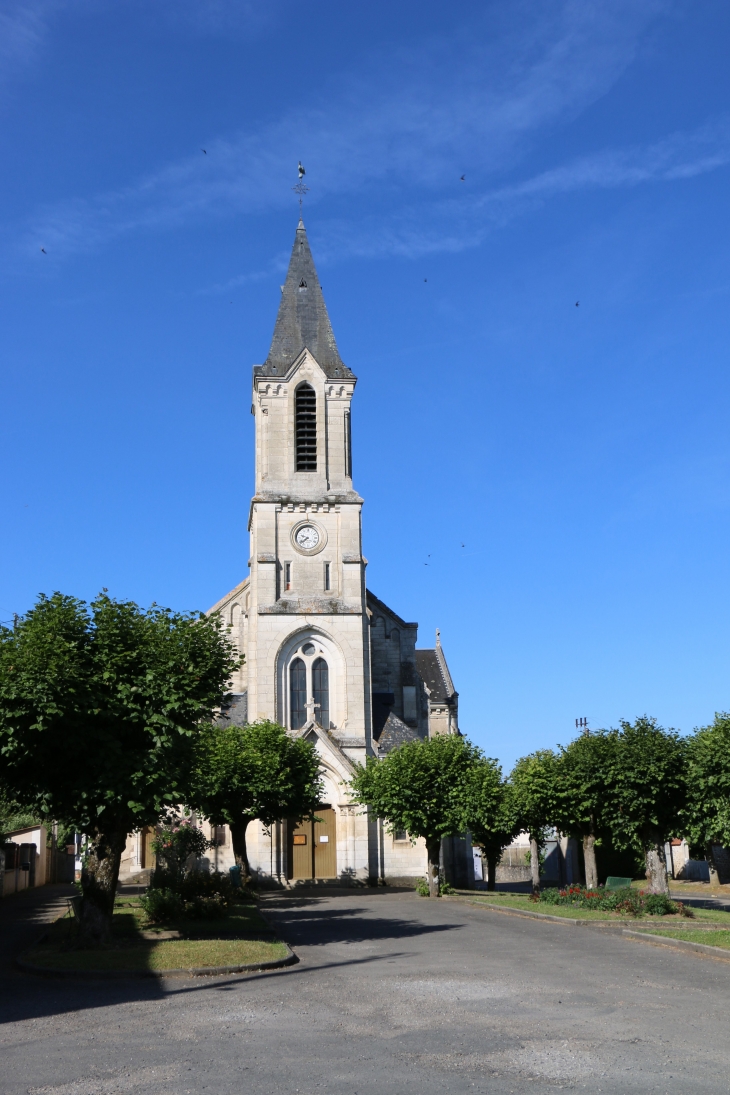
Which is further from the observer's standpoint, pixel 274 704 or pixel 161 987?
pixel 274 704

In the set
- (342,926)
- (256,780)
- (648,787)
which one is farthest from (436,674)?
(342,926)

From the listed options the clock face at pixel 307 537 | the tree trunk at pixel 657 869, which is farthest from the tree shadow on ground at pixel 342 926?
the clock face at pixel 307 537

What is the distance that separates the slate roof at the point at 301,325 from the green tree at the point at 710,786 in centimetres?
2933

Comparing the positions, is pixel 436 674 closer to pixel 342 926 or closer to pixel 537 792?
pixel 537 792

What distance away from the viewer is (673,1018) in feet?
39.5

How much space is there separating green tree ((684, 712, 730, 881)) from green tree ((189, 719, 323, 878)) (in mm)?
16093

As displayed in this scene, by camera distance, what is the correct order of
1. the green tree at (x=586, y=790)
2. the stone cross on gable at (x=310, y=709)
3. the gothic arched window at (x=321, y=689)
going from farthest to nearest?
the gothic arched window at (x=321, y=689) → the stone cross on gable at (x=310, y=709) → the green tree at (x=586, y=790)

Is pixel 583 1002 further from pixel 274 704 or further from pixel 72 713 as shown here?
pixel 274 704

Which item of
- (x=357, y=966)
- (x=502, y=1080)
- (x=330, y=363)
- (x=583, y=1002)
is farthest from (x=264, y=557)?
(x=502, y=1080)

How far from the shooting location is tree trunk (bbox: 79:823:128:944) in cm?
1891

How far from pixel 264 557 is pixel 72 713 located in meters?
28.7

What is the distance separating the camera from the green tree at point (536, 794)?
109 ft

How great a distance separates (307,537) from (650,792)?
22.9 metres

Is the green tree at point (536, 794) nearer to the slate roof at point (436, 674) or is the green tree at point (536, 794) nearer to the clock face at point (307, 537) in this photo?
the clock face at point (307, 537)
